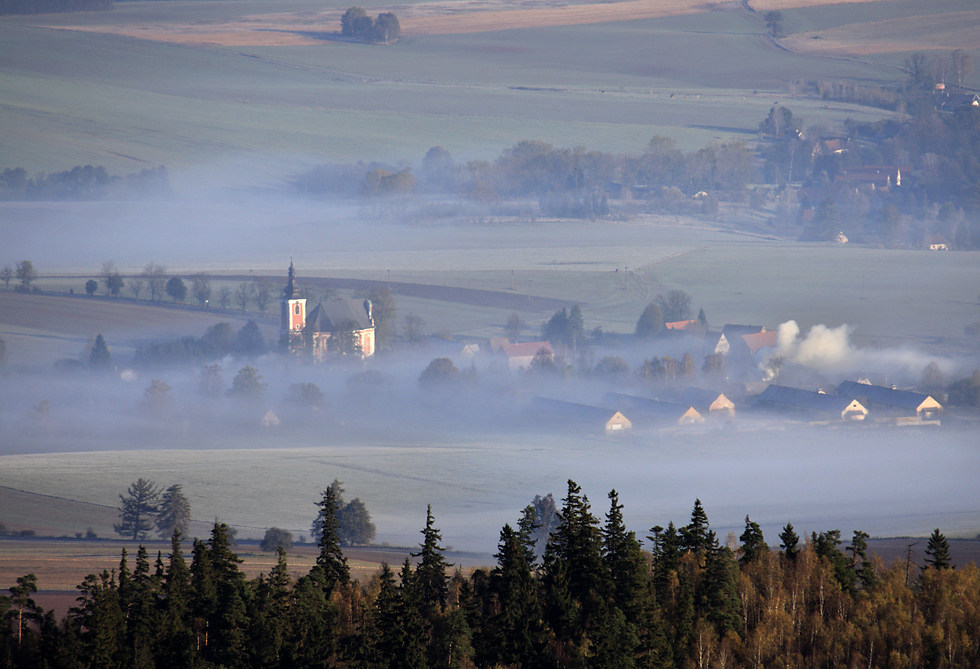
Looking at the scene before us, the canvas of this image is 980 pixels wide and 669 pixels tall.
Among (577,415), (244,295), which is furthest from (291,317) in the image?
(577,415)

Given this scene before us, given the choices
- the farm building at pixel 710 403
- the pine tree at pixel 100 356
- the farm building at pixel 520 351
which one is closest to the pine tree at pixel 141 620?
the farm building at pixel 710 403

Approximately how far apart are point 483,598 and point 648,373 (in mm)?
114479

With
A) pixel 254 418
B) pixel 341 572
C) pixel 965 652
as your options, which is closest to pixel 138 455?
pixel 254 418

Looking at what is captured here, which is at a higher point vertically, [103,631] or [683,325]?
[683,325]

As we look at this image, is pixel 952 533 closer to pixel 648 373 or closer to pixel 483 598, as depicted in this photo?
pixel 483 598

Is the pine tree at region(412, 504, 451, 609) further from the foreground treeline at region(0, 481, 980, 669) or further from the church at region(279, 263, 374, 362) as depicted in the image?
the church at region(279, 263, 374, 362)

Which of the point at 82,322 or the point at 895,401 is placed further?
the point at 82,322

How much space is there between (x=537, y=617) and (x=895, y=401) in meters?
101

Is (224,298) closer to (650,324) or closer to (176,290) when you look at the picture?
(176,290)

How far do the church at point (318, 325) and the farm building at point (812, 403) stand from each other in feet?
187

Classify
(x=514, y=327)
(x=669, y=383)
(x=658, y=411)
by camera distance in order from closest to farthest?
(x=658, y=411) < (x=669, y=383) < (x=514, y=327)

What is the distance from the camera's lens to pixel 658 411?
13325 centimetres

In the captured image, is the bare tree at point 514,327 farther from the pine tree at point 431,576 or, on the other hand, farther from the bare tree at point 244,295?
the pine tree at point 431,576

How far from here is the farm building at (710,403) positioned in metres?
135
